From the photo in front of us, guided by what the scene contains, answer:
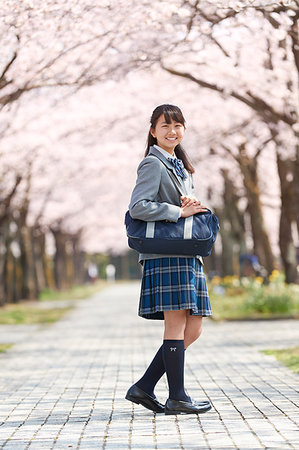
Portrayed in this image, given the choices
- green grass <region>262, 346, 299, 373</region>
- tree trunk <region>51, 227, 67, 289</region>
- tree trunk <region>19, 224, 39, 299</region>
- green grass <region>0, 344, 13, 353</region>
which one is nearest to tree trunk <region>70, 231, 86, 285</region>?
tree trunk <region>51, 227, 67, 289</region>

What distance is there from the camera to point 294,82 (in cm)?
1511

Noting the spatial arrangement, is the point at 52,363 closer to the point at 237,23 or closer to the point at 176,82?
the point at 237,23

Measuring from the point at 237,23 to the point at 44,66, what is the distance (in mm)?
2865

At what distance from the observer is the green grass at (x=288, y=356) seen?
8.41 meters

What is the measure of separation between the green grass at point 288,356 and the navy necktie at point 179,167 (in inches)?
124

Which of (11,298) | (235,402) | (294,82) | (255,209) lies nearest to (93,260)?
(11,298)

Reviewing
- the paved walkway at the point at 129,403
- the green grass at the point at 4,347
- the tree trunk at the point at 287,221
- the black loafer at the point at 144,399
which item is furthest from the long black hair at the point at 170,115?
the tree trunk at the point at 287,221

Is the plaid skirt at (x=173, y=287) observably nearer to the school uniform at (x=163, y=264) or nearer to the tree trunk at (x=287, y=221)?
the school uniform at (x=163, y=264)

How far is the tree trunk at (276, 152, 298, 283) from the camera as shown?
2227cm

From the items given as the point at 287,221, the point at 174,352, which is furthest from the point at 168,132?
the point at 287,221

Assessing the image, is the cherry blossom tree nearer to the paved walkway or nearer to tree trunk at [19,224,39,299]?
tree trunk at [19,224,39,299]

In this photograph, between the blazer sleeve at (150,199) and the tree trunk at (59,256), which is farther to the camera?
the tree trunk at (59,256)

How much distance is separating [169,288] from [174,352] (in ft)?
1.36

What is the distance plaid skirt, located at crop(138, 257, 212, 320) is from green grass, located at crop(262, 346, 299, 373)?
2.96 m
